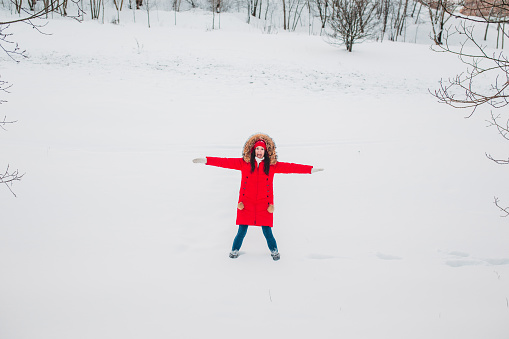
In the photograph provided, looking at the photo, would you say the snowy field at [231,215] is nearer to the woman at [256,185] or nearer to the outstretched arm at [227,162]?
the woman at [256,185]

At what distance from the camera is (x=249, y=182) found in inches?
168

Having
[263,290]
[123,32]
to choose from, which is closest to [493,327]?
[263,290]

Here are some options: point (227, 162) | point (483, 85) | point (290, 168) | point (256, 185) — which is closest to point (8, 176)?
point (227, 162)

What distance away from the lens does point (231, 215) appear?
5.61m

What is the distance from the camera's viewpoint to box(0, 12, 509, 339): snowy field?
3672mm

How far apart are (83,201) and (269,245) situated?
3.27 meters

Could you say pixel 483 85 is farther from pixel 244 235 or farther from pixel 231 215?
pixel 244 235

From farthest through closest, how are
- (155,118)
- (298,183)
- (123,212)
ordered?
(155,118)
(298,183)
(123,212)

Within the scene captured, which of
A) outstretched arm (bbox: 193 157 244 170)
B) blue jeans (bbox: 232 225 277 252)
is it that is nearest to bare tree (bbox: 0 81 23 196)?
outstretched arm (bbox: 193 157 244 170)

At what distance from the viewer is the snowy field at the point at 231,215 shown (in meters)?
3.67

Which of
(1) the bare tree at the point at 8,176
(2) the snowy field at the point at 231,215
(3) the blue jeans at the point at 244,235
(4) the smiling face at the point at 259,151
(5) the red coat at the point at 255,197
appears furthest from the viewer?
(3) the blue jeans at the point at 244,235

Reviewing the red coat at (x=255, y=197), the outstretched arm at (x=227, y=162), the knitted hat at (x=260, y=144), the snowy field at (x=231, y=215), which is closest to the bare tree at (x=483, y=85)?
the snowy field at (x=231, y=215)

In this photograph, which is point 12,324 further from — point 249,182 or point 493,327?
point 493,327

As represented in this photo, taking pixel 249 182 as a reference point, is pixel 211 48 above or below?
above
